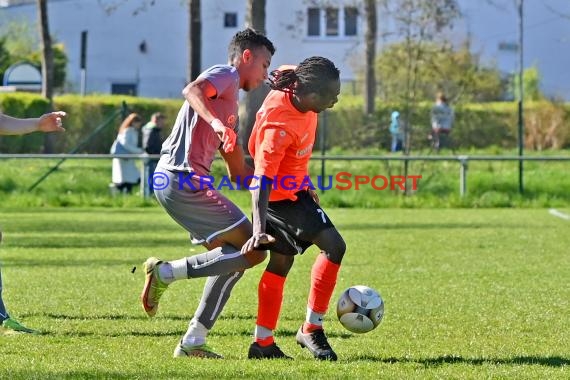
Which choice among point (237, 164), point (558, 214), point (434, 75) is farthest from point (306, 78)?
point (434, 75)

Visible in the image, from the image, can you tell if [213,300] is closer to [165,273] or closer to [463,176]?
[165,273]

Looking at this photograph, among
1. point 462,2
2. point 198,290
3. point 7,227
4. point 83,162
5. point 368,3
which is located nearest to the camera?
point 198,290

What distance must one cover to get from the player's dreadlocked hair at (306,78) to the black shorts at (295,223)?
627 millimetres

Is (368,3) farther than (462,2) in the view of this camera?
No

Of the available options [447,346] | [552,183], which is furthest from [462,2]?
[447,346]

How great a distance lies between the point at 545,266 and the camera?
41.1 feet

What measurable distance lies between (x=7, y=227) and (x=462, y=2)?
1606 inches

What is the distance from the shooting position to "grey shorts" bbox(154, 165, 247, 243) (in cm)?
684

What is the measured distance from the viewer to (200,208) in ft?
22.5

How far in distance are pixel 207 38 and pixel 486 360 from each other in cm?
5276

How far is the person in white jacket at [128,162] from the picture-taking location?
2353 cm

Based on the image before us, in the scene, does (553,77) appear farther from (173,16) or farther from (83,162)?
(83,162)

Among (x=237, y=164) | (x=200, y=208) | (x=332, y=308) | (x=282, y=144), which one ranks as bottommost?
(x=332, y=308)

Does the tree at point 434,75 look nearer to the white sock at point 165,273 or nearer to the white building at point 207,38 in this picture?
the white sock at point 165,273
